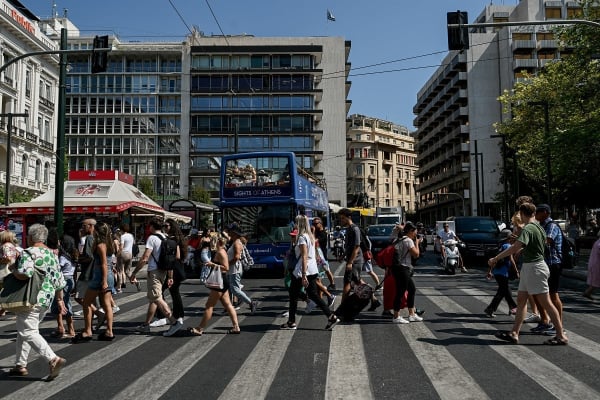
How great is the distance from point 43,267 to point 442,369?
443cm

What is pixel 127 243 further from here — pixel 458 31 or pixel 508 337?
pixel 508 337

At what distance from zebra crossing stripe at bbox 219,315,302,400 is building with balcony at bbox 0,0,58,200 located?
4167cm

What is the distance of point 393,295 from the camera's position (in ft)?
30.7

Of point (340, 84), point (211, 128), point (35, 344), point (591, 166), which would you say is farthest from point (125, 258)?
point (340, 84)

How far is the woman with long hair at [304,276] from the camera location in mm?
8320

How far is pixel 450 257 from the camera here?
704 inches

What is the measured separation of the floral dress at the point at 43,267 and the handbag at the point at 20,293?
6 cm

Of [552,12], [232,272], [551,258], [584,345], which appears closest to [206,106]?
[552,12]

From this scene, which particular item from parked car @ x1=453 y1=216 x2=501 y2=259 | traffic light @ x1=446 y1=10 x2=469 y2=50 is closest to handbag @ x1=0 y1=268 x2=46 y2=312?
traffic light @ x1=446 y1=10 x2=469 y2=50

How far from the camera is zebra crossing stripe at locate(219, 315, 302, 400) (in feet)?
17.1

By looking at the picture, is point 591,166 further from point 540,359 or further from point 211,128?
point 211,128

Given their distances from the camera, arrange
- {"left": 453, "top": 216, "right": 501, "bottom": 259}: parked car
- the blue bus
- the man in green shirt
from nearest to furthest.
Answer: the man in green shirt < the blue bus < {"left": 453, "top": 216, "right": 501, "bottom": 259}: parked car

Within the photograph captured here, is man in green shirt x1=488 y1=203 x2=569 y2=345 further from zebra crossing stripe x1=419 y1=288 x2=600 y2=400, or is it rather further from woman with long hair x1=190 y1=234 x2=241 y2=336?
woman with long hair x1=190 y1=234 x2=241 y2=336

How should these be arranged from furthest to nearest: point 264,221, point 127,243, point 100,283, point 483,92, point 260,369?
point 483,92
point 264,221
point 127,243
point 100,283
point 260,369
